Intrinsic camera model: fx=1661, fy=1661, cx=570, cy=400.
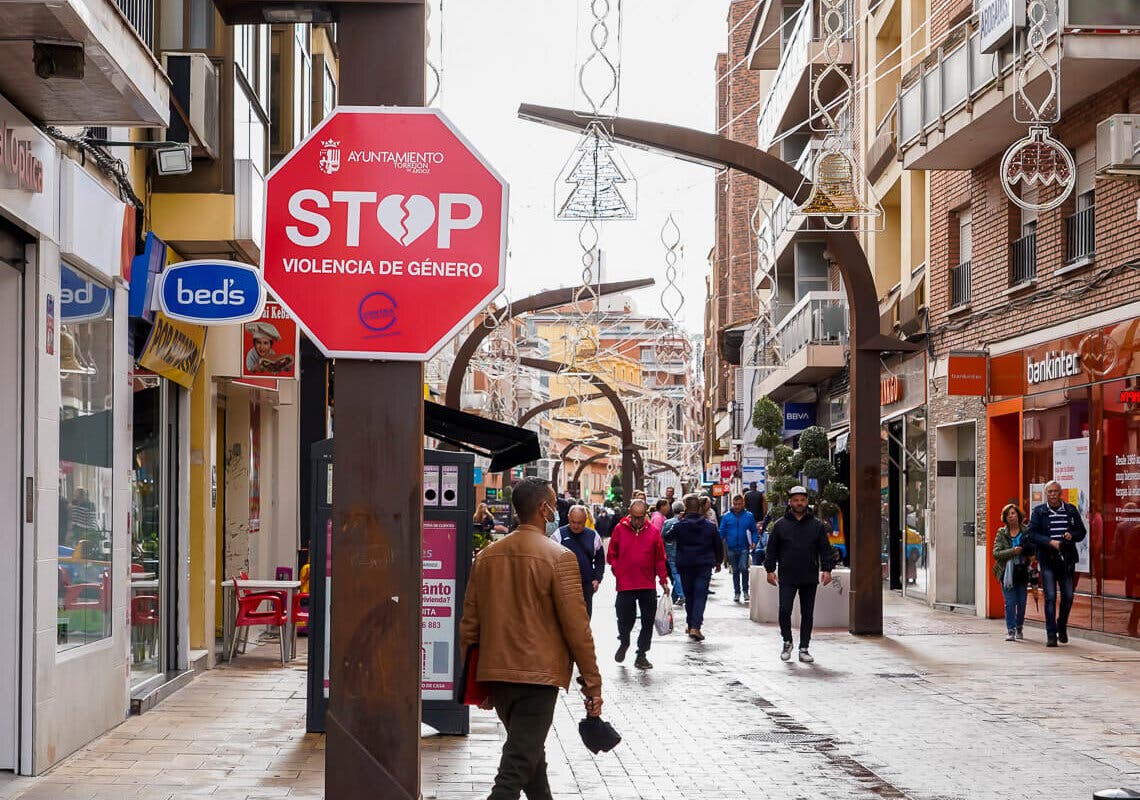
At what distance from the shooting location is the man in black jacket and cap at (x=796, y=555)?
674 inches

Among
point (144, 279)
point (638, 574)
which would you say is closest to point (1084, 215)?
point (638, 574)

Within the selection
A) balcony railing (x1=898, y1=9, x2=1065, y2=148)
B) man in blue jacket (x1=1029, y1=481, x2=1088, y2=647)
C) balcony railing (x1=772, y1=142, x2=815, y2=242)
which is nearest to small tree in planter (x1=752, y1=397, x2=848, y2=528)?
balcony railing (x1=772, y1=142, x2=815, y2=242)

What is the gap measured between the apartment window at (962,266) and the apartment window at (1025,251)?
78.3 inches

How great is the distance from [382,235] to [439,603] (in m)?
5.70

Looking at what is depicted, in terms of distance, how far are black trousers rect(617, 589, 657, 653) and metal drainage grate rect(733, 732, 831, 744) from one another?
5102mm

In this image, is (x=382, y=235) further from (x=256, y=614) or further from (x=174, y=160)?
(x=256, y=614)

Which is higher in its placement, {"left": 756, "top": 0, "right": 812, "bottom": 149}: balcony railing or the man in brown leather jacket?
{"left": 756, "top": 0, "right": 812, "bottom": 149}: balcony railing

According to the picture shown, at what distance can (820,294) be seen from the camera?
3584 centimetres

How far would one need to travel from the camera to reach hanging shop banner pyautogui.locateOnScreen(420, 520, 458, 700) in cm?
1150

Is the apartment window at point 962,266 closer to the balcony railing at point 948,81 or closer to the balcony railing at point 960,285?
the balcony railing at point 960,285

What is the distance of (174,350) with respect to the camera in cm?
1403

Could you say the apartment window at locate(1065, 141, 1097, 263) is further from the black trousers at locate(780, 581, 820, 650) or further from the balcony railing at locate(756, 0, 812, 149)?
the balcony railing at locate(756, 0, 812, 149)

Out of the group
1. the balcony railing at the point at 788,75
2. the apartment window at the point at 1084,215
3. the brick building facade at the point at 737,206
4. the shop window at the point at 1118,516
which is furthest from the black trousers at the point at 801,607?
the brick building facade at the point at 737,206

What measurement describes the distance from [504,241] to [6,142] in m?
4.03
